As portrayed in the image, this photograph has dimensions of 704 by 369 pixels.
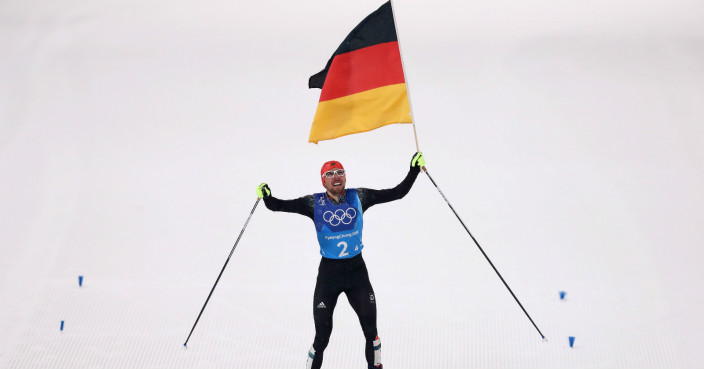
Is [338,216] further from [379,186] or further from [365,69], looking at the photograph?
[379,186]

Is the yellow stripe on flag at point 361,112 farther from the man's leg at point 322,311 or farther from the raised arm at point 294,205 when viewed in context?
the man's leg at point 322,311

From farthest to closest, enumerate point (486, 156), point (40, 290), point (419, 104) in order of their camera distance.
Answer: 1. point (419, 104)
2. point (486, 156)
3. point (40, 290)

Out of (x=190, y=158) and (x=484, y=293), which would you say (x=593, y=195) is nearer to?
(x=484, y=293)

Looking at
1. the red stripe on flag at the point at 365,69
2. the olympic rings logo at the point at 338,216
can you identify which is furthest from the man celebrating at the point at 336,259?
the red stripe on flag at the point at 365,69

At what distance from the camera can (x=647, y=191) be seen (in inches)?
329

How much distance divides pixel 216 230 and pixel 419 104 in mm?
4091

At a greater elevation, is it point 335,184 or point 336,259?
point 335,184

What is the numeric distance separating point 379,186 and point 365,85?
3.24 m

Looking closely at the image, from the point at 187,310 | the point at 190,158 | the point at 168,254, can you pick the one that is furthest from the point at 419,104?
the point at 187,310

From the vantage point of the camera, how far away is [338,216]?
5.08 m

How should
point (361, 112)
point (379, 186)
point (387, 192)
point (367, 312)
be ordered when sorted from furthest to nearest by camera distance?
point (379, 186) → point (361, 112) → point (387, 192) → point (367, 312)

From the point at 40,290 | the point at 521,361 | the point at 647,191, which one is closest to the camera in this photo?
the point at 521,361

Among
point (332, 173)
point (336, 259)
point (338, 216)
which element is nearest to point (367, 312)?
point (336, 259)

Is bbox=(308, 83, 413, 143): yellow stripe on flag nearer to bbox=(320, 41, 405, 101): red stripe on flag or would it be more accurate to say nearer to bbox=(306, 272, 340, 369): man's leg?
bbox=(320, 41, 405, 101): red stripe on flag
